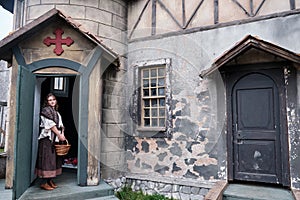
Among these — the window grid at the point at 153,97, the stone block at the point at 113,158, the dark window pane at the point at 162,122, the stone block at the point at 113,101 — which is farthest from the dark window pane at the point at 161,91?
the stone block at the point at 113,158

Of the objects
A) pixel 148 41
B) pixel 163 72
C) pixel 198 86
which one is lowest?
pixel 198 86

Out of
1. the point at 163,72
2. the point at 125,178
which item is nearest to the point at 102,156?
the point at 125,178

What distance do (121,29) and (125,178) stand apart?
160 inches

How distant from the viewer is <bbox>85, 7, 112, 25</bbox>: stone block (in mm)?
6144

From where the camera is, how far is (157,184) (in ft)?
20.4

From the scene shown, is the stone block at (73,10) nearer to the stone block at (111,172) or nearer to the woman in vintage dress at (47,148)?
the woman in vintage dress at (47,148)

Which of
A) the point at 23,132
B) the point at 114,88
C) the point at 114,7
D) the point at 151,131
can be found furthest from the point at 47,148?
the point at 114,7

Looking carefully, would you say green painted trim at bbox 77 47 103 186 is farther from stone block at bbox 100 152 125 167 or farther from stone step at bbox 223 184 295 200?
stone step at bbox 223 184 295 200

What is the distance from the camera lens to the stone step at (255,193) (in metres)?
4.58

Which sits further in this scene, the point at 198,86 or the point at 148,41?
the point at 148,41

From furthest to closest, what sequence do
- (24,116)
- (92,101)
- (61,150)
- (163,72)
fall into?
(163,72) → (92,101) → (61,150) → (24,116)

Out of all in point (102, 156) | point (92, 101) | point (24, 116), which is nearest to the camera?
point (24, 116)

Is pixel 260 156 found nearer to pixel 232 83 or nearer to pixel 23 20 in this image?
pixel 232 83

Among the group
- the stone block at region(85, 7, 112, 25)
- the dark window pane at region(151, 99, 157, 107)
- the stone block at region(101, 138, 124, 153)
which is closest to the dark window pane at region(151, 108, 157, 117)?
the dark window pane at region(151, 99, 157, 107)
